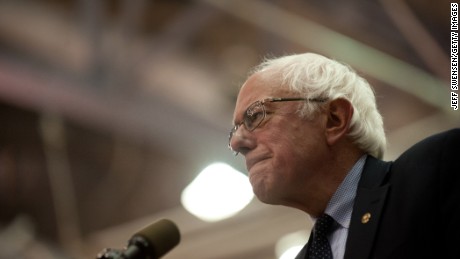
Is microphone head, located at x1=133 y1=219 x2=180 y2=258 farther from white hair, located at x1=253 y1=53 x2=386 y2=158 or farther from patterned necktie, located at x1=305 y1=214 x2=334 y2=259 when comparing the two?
white hair, located at x1=253 y1=53 x2=386 y2=158

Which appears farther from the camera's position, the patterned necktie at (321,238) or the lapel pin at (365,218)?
the patterned necktie at (321,238)

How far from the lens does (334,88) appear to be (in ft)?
6.66

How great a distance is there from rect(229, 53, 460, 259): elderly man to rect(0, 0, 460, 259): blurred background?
2.39 m

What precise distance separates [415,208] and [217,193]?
395 cm

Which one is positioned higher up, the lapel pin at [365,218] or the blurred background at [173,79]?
the blurred background at [173,79]

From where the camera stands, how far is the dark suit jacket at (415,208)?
59.1 inches

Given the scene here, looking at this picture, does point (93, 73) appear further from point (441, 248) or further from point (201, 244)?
point (441, 248)

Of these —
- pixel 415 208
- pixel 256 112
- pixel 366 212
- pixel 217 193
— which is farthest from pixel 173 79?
pixel 415 208

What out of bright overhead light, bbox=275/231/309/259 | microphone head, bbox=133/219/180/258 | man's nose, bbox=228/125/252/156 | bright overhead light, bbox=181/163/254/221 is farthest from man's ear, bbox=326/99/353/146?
bright overhead light, bbox=275/231/309/259

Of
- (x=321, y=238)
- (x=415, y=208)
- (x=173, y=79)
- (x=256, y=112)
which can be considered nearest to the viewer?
(x=415, y=208)

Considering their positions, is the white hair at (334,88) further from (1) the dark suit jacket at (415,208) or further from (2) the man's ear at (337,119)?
(1) the dark suit jacket at (415,208)

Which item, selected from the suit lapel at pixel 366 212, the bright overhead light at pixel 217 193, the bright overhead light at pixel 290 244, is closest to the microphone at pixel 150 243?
the suit lapel at pixel 366 212

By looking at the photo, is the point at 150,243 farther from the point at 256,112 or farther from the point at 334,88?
the point at 334,88

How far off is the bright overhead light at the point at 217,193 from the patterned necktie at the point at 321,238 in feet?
11.3
